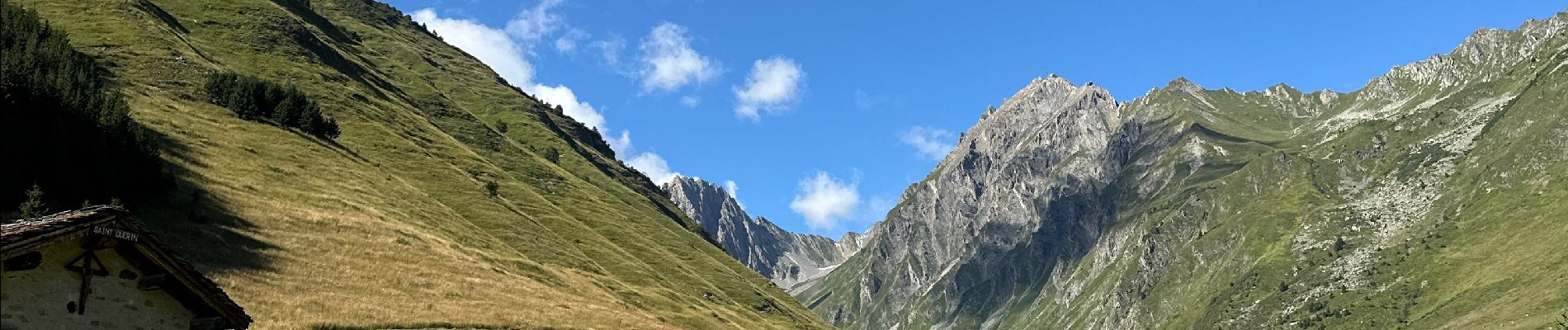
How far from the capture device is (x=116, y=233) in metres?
15.8

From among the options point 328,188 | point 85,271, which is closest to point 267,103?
point 328,188

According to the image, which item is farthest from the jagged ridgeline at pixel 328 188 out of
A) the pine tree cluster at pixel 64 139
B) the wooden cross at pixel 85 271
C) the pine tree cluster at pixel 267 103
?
the wooden cross at pixel 85 271

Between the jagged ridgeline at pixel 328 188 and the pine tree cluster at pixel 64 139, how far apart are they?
164 millimetres

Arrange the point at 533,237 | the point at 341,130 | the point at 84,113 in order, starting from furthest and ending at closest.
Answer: the point at 341,130 < the point at 533,237 < the point at 84,113

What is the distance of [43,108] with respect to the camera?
60.0 m

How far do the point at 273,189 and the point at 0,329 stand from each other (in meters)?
70.1

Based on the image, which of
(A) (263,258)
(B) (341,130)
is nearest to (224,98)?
(B) (341,130)

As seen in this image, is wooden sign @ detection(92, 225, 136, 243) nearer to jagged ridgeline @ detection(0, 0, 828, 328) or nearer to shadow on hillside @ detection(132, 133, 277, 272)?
jagged ridgeline @ detection(0, 0, 828, 328)

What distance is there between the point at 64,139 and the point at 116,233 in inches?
2039

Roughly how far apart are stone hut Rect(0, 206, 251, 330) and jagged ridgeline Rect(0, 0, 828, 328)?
29.7 metres

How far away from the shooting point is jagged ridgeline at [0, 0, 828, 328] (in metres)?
58.0

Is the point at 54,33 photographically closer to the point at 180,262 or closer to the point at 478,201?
the point at 478,201

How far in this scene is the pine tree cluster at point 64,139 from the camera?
54.4 meters

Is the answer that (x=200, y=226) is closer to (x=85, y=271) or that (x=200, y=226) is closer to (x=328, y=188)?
(x=328, y=188)
